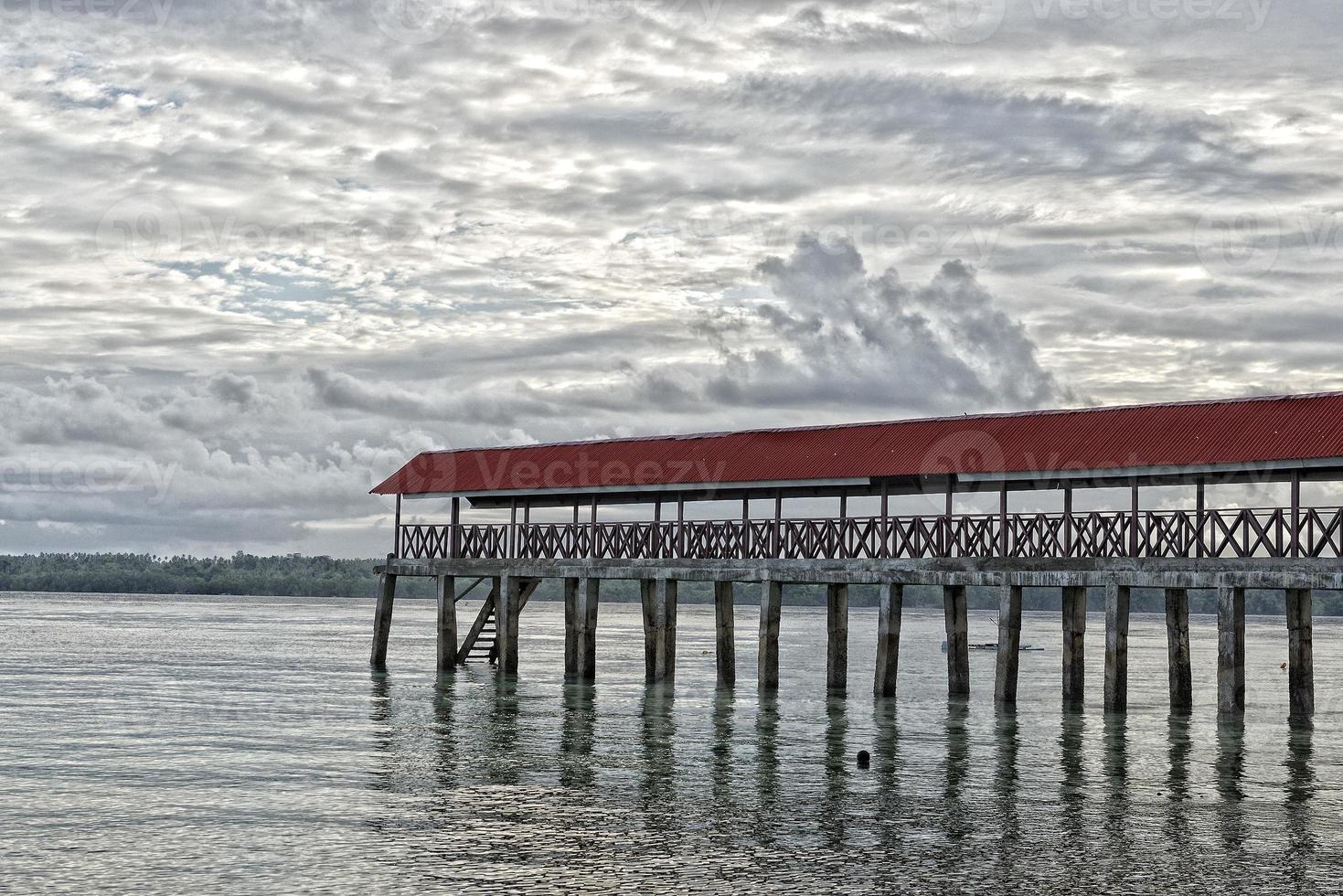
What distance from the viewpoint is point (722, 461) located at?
134 feet

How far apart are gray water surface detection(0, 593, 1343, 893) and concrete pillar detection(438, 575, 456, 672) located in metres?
1.67

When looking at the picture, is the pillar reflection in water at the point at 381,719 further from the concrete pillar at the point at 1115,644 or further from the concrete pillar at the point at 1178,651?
the concrete pillar at the point at 1178,651

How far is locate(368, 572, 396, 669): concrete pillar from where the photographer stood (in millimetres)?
48791

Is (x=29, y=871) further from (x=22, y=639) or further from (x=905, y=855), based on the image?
(x=22, y=639)

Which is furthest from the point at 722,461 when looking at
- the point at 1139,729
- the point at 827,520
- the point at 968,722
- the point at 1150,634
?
the point at 1150,634

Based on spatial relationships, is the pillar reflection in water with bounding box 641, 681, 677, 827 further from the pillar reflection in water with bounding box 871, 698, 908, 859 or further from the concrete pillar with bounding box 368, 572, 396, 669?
the concrete pillar with bounding box 368, 572, 396, 669

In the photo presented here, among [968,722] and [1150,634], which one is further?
[1150,634]

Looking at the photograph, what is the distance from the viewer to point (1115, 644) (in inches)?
1316

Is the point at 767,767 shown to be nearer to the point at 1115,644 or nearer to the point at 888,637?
the point at 1115,644

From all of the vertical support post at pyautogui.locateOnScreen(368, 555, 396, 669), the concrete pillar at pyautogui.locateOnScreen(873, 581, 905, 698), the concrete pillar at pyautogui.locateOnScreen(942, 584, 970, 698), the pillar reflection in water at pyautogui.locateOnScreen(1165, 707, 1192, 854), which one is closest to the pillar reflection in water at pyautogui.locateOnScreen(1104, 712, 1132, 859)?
the pillar reflection in water at pyautogui.locateOnScreen(1165, 707, 1192, 854)

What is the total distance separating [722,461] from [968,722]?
10087 millimetres

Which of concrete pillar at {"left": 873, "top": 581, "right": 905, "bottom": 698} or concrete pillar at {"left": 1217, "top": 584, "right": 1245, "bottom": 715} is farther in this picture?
concrete pillar at {"left": 873, "top": 581, "right": 905, "bottom": 698}

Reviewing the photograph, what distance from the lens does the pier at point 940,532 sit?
106 ft

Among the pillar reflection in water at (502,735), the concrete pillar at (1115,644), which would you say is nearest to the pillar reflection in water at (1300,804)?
the concrete pillar at (1115,644)
